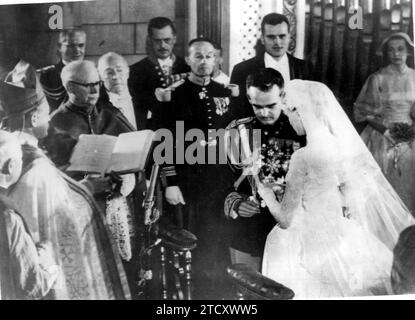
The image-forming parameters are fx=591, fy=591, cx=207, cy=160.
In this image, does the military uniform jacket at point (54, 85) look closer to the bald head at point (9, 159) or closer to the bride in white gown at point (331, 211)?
the bald head at point (9, 159)

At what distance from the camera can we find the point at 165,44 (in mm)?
2584

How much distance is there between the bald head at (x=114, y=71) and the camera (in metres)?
2.60

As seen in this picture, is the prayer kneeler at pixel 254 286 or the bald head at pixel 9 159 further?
the bald head at pixel 9 159

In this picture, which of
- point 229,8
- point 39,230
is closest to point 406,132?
point 229,8

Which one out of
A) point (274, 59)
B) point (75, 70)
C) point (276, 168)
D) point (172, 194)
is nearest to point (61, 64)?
point (75, 70)

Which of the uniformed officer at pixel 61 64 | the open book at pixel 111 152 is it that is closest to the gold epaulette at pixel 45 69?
the uniformed officer at pixel 61 64

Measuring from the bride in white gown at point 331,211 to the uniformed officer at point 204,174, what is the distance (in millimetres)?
218

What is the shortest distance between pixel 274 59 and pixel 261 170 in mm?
485

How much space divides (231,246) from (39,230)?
0.87 metres

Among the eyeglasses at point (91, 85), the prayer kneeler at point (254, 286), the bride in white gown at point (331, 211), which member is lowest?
the prayer kneeler at point (254, 286)

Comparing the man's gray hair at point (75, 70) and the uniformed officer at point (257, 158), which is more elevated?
the man's gray hair at point (75, 70)

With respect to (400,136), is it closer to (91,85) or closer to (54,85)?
(91,85)
